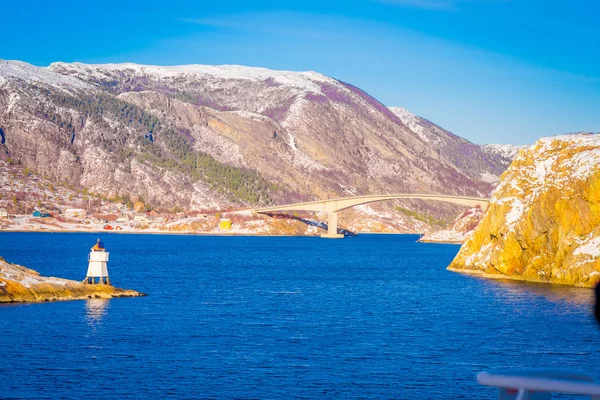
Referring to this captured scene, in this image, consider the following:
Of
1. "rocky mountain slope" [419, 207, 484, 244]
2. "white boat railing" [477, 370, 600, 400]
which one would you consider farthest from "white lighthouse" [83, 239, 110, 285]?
"rocky mountain slope" [419, 207, 484, 244]

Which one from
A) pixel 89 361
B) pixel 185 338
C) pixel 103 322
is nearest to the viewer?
pixel 89 361

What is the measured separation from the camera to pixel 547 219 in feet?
201

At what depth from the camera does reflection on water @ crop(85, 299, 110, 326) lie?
39.2 meters

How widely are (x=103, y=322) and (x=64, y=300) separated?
9.31 meters

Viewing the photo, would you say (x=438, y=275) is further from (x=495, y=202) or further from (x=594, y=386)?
(x=594, y=386)

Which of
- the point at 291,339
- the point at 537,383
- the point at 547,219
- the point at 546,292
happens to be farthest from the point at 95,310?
the point at 537,383

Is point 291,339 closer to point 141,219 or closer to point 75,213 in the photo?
point 75,213

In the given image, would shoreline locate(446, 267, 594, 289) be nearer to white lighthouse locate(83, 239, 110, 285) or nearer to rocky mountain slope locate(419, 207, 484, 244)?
white lighthouse locate(83, 239, 110, 285)

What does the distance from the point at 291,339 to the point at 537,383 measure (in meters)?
30.5

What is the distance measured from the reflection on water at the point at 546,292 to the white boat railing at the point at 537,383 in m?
46.4

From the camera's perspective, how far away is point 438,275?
74.0m

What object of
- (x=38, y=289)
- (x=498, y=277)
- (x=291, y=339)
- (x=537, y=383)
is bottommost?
(x=291, y=339)

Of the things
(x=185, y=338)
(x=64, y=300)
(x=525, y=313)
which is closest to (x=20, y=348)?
(x=185, y=338)

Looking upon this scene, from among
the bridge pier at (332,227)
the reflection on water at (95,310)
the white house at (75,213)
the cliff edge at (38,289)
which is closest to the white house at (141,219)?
the white house at (75,213)
